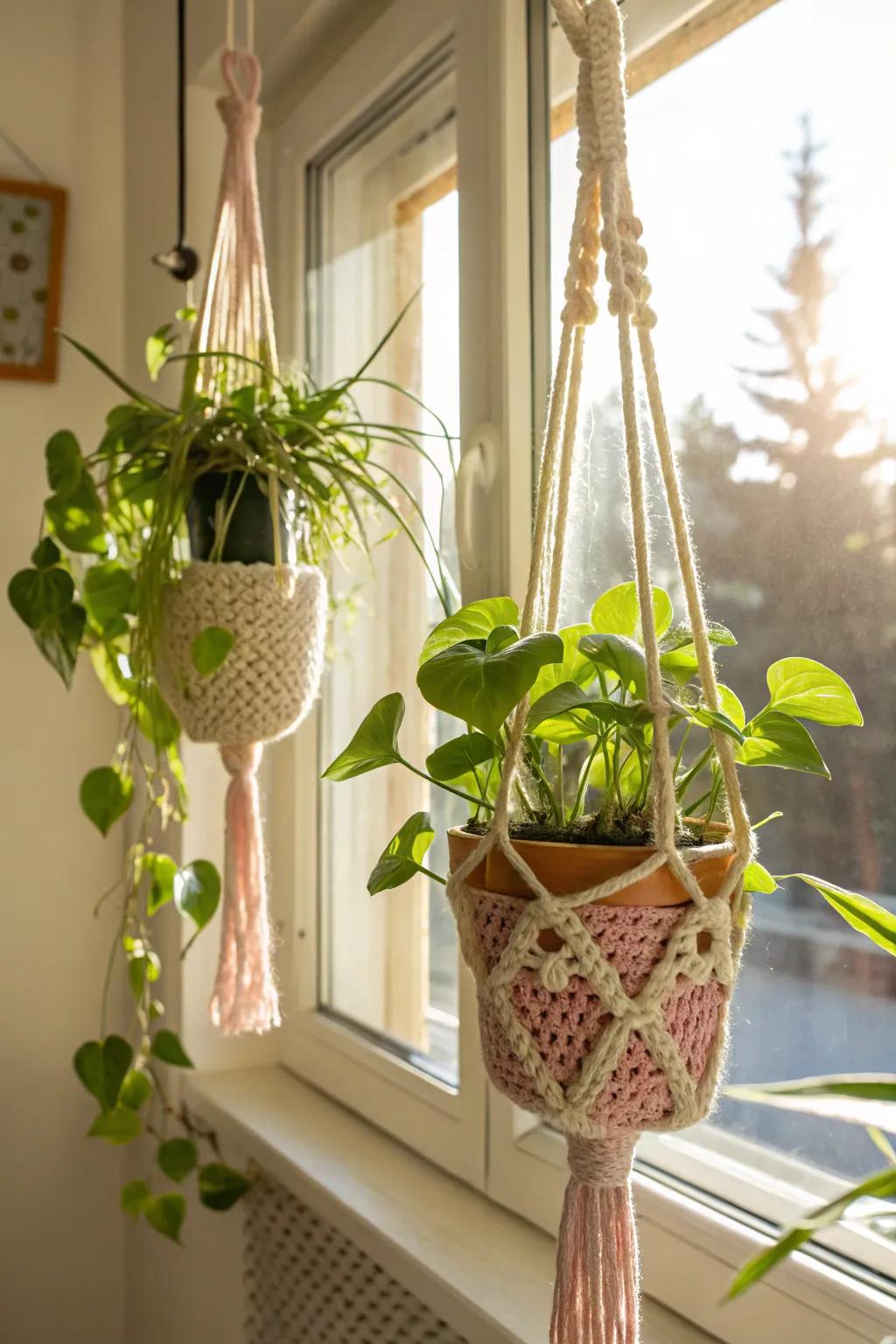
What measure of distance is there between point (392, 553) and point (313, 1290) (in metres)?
0.88

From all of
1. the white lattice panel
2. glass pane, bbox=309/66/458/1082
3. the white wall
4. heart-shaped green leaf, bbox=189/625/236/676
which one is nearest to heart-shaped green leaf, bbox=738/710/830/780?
heart-shaped green leaf, bbox=189/625/236/676

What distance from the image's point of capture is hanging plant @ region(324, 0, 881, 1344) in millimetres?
576

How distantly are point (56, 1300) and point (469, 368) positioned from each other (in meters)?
1.55

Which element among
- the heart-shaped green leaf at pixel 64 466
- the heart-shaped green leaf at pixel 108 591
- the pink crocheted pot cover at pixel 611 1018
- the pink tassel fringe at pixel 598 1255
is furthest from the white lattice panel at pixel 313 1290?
the heart-shaped green leaf at pixel 64 466

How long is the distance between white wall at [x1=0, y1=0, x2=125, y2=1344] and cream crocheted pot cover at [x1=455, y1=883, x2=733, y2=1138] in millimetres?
1297

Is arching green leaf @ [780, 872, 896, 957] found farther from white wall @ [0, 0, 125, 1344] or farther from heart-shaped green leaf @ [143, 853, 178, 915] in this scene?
white wall @ [0, 0, 125, 1344]

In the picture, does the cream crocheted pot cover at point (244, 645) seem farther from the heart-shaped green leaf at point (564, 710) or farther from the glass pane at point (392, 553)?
the heart-shaped green leaf at point (564, 710)

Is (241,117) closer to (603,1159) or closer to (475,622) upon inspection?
(475,622)

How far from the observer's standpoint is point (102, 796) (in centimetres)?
120

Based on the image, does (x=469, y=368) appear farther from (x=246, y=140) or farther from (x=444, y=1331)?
(x=444, y=1331)

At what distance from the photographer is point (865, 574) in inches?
31.0

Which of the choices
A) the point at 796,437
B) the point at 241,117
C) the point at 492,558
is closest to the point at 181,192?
the point at 241,117

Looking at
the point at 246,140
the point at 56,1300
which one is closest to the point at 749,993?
the point at 246,140

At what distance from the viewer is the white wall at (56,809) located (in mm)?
1702
